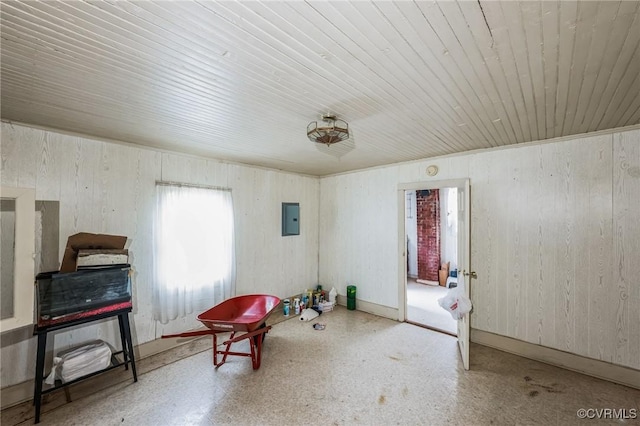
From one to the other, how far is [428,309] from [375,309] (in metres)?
1.04

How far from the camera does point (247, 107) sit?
1.99 meters

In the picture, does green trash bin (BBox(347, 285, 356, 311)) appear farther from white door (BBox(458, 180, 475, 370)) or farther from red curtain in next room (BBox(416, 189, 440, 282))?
red curtain in next room (BBox(416, 189, 440, 282))

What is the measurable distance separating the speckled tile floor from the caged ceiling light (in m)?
2.31

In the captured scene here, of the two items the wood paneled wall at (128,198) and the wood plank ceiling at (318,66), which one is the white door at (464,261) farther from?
the wood paneled wall at (128,198)

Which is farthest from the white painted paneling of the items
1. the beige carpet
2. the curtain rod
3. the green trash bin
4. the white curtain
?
the curtain rod

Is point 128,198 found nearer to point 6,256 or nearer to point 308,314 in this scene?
point 6,256

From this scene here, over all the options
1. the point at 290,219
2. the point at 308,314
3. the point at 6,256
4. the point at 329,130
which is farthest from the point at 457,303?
the point at 6,256

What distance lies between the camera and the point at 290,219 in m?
4.51

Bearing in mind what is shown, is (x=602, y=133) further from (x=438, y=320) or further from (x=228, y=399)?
(x=228, y=399)

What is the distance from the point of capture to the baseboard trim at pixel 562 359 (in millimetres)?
2424
